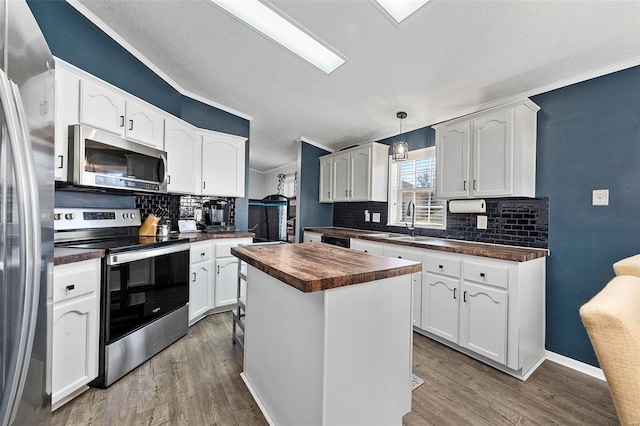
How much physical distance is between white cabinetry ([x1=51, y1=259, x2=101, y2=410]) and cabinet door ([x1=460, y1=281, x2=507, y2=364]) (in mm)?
2736

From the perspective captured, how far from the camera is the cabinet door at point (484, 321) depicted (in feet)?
6.75

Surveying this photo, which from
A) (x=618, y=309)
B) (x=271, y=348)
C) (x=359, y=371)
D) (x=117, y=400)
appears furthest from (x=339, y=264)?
(x=117, y=400)

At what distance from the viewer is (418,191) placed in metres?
3.56

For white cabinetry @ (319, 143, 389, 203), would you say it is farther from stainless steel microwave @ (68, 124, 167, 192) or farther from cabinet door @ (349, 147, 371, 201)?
stainless steel microwave @ (68, 124, 167, 192)

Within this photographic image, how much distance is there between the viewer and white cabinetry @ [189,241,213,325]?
2.66 m

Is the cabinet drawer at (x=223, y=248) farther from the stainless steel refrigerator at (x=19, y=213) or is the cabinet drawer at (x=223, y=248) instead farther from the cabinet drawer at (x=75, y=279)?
the stainless steel refrigerator at (x=19, y=213)

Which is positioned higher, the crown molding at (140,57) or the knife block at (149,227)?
the crown molding at (140,57)

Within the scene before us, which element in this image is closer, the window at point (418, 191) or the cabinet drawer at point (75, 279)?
the cabinet drawer at point (75, 279)

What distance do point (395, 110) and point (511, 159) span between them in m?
1.34

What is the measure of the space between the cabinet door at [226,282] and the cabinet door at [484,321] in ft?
7.76

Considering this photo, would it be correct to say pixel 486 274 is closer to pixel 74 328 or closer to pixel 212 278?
pixel 212 278

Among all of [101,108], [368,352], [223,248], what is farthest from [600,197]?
[101,108]

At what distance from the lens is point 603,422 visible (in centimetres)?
157

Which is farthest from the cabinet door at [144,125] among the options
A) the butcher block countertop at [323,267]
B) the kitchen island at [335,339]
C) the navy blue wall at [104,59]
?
the kitchen island at [335,339]
